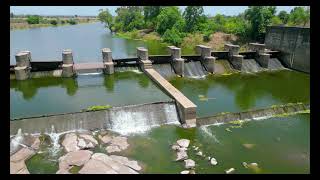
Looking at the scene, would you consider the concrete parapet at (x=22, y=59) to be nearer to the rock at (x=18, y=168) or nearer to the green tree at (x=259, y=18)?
the rock at (x=18, y=168)

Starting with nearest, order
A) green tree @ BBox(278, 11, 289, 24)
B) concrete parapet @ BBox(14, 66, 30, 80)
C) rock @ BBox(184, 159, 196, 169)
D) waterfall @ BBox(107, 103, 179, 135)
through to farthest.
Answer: rock @ BBox(184, 159, 196, 169)
waterfall @ BBox(107, 103, 179, 135)
concrete parapet @ BBox(14, 66, 30, 80)
green tree @ BBox(278, 11, 289, 24)

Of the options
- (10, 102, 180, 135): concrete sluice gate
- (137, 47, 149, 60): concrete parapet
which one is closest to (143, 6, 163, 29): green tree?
(137, 47, 149, 60): concrete parapet

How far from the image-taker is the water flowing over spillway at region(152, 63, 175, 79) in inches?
930

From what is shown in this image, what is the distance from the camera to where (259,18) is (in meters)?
37.8

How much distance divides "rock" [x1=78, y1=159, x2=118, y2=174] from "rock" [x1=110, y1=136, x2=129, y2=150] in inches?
67.5

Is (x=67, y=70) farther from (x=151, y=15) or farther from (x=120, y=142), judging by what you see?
(x=151, y=15)

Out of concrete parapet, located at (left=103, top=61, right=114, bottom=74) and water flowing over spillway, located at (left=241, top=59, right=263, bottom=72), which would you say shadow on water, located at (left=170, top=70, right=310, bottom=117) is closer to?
water flowing over spillway, located at (left=241, top=59, right=263, bottom=72)

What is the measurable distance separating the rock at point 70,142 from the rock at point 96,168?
4.81 ft

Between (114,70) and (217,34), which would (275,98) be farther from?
(217,34)

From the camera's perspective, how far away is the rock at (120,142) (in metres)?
13.1

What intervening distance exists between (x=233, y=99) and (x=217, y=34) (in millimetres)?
25796

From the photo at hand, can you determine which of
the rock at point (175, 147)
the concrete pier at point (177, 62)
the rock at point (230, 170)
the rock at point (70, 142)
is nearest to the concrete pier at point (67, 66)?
the concrete pier at point (177, 62)

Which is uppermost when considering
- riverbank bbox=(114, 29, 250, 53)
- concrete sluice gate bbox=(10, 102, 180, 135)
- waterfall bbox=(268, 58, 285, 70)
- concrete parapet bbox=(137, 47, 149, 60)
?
riverbank bbox=(114, 29, 250, 53)

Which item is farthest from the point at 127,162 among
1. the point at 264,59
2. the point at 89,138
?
the point at 264,59
